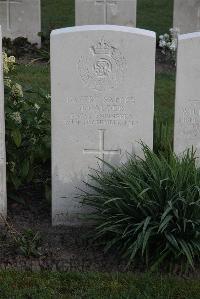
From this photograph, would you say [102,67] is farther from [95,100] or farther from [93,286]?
[93,286]

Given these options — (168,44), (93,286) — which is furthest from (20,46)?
(93,286)

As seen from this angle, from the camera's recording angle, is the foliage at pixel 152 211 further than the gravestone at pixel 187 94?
No

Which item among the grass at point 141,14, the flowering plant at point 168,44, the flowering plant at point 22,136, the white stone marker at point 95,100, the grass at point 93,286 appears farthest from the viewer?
the grass at point 141,14

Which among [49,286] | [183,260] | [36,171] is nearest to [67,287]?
[49,286]

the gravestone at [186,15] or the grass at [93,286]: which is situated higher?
the gravestone at [186,15]

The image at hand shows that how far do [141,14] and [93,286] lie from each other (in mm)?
11418

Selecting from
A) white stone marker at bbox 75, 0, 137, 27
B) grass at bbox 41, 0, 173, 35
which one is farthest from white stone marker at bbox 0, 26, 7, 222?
grass at bbox 41, 0, 173, 35

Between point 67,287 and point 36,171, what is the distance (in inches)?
71.6

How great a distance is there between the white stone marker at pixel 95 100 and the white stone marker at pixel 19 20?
6.54m

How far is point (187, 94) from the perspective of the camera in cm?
570

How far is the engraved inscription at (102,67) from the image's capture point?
5.46m

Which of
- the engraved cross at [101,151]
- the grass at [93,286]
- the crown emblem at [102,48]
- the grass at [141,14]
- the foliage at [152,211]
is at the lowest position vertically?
the grass at [93,286]

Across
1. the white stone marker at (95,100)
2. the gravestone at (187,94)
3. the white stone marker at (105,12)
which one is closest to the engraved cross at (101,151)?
the white stone marker at (95,100)

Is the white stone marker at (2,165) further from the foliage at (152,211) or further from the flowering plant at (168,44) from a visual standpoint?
the flowering plant at (168,44)
